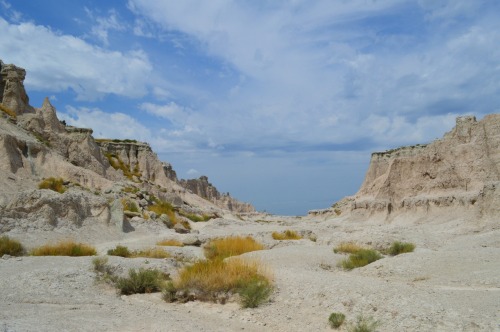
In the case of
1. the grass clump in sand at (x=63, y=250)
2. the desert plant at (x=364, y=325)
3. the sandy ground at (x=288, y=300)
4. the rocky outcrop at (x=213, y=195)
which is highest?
the rocky outcrop at (x=213, y=195)

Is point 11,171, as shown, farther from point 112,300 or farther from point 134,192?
point 112,300

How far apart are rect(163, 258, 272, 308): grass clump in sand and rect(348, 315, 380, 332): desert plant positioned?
6.87ft

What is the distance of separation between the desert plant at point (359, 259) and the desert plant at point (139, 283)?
20.5ft

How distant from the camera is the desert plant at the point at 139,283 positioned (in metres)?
10.1

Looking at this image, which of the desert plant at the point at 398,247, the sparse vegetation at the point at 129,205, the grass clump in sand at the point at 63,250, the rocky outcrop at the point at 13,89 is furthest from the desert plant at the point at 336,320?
the rocky outcrop at the point at 13,89

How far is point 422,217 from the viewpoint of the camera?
28.4 m

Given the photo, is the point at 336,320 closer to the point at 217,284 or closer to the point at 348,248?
the point at 217,284

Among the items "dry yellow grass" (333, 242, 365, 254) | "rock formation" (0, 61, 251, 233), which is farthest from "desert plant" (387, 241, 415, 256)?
"rock formation" (0, 61, 251, 233)

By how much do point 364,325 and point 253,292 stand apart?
8.25 feet

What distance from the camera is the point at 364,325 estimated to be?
681 centimetres

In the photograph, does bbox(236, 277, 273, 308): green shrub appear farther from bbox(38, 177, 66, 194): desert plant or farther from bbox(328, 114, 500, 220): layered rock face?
bbox(38, 177, 66, 194): desert plant

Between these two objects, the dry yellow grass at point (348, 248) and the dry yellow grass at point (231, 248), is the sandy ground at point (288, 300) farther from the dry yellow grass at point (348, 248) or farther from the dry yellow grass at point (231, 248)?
the dry yellow grass at point (231, 248)

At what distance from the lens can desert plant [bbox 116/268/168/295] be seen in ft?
33.0

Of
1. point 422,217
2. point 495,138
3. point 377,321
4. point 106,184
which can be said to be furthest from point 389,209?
point 377,321
